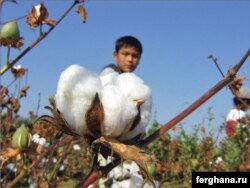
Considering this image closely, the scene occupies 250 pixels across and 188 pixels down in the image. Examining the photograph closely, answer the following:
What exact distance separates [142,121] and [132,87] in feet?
0.16

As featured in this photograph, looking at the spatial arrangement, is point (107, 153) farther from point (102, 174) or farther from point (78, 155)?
point (78, 155)

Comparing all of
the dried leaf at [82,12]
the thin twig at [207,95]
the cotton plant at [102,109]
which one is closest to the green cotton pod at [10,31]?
the dried leaf at [82,12]

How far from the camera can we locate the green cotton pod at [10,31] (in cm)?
98

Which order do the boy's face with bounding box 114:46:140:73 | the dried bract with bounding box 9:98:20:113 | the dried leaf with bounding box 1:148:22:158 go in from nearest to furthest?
the dried leaf with bounding box 1:148:22:158 → the boy's face with bounding box 114:46:140:73 → the dried bract with bounding box 9:98:20:113

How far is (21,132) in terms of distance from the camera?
0.87 metres

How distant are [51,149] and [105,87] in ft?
1.41

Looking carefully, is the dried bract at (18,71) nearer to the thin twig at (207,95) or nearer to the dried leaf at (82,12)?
the dried leaf at (82,12)

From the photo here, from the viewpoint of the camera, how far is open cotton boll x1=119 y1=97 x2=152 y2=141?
655 mm

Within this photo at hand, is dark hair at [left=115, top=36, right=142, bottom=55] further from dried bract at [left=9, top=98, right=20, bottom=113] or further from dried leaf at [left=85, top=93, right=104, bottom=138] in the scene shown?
dried bract at [left=9, top=98, right=20, bottom=113]

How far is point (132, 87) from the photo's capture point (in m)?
0.65

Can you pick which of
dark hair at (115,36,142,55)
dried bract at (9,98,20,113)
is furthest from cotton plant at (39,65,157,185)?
dried bract at (9,98,20,113)

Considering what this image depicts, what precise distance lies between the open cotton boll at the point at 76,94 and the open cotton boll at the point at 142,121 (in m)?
0.06

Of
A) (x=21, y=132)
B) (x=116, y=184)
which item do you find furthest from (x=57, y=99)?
(x=116, y=184)

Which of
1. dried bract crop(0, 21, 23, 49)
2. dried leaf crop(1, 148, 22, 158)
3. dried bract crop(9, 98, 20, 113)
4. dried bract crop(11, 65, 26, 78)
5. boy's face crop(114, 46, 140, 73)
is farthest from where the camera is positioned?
dried bract crop(9, 98, 20, 113)
